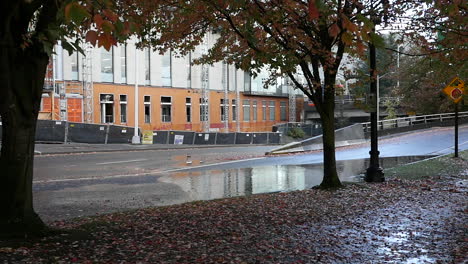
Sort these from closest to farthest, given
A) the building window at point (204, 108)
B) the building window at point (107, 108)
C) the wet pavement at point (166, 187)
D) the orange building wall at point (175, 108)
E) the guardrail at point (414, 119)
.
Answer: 1. the wet pavement at point (166, 187)
2. the guardrail at point (414, 119)
3. the building window at point (107, 108)
4. the orange building wall at point (175, 108)
5. the building window at point (204, 108)

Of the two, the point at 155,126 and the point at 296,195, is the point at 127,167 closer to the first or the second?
the point at 296,195

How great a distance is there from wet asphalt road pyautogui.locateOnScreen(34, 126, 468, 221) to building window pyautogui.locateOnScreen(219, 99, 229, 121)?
28.6 metres

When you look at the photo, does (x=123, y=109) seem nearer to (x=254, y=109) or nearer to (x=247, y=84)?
(x=247, y=84)

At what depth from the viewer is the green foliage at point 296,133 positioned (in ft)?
179

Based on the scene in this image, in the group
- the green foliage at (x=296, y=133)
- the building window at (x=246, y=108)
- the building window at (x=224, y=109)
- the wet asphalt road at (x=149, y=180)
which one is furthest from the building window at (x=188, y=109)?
the wet asphalt road at (x=149, y=180)

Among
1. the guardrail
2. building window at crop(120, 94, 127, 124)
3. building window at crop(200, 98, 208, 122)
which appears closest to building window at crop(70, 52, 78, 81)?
building window at crop(120, 94, 127, 124)

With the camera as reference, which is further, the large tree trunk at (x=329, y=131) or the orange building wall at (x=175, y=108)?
the orange building wall at (x=175, y=108)

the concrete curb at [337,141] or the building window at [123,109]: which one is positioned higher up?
the building window at [123,109]

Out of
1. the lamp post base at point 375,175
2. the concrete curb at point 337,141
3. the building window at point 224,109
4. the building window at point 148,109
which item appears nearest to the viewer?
the lamp post base at point 375,175

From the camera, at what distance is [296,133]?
5469 centimetres

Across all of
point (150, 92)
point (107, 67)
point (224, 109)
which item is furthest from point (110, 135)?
point (224, 109)

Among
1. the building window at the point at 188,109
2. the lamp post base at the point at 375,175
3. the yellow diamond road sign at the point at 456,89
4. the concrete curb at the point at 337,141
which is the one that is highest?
the building window at the point at 188,109

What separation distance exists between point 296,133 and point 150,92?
1899cm

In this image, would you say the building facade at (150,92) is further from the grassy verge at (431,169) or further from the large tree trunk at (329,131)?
the large tree trunk at (329,131)
